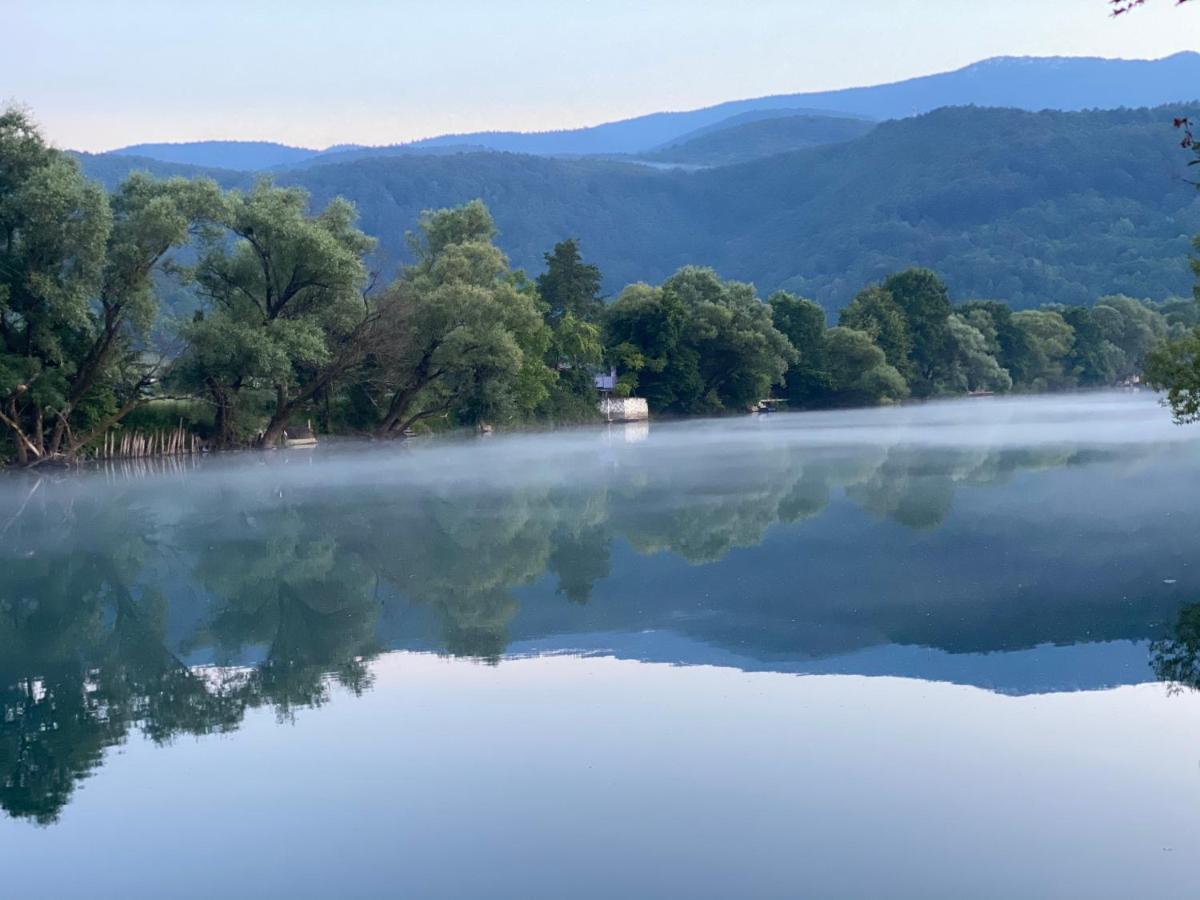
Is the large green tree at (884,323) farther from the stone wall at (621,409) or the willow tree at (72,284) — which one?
the willow tree at (72,284)

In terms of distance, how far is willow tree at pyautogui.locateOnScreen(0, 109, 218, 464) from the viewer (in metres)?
45.3

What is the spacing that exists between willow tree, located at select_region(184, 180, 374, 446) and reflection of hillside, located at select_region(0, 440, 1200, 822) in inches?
592

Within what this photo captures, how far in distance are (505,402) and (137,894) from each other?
58.1 m

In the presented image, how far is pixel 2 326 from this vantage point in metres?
47.4

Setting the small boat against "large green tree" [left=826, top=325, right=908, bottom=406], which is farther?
"large green tree" [left=826, top=325, right=908, bottom=406]

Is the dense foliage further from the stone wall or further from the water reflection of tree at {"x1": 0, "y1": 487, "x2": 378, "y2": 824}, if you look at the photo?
the water reflection of tree at {"x1": 0, "y1": 487, "x2": 378, "y2": 824}

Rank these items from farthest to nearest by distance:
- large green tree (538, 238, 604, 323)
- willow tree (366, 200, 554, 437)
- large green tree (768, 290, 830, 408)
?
large green tree (768, 290, 830, 408)
large green tree (538, 238, 604, 323)
willow tree (366, 200, 554, 437)

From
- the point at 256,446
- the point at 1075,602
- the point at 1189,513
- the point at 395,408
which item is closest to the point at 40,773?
the point at 1075,602

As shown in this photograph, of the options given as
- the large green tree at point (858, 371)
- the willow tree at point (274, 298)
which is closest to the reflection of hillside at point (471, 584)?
the willow tree at point (274, 298)

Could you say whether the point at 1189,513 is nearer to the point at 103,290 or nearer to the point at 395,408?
the point at 103,290

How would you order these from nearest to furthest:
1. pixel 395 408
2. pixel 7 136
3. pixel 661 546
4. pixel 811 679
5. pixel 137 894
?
1. pixel 137 894
2. pixel 811 679
3. pixel 661 546
4. pixel 7 136
5. pixel 395 408

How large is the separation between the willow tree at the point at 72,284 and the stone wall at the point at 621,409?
36544 millimetres

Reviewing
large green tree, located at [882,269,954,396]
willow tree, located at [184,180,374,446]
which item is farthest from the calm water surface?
large green tree, located at [882,269,954,396]

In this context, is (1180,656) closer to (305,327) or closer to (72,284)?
(72,284)
